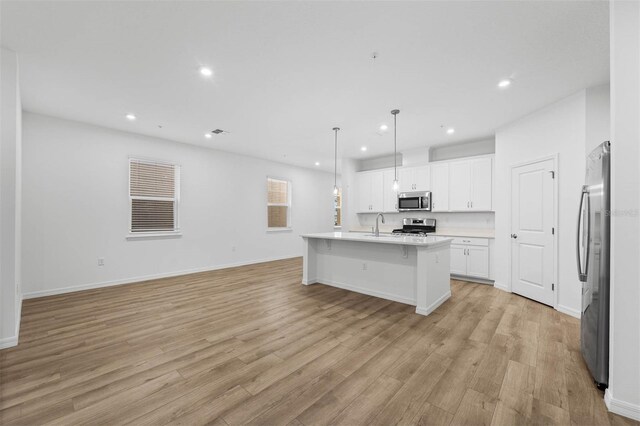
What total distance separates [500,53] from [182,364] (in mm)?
4006

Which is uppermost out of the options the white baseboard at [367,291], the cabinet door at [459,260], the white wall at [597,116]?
the white wall at [597,116]

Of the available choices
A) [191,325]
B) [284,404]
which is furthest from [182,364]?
[284,404]

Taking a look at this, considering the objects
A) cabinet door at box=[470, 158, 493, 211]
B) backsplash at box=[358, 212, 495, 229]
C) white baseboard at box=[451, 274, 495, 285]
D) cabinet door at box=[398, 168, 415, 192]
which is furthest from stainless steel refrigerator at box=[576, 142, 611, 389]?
cabinet door at box=[398, 168, 415, 192]

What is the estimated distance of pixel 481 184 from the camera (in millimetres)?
5199

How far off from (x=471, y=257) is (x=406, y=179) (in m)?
2.20

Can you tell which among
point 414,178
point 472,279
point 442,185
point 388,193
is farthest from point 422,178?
point 472,279

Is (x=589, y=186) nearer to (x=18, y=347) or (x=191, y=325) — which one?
(x=191, y=325)

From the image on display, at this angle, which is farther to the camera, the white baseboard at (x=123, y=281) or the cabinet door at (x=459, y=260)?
the cabinet door at (x=459, y=260)

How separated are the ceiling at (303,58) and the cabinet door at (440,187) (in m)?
1.40

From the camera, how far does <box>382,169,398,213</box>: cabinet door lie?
6.58 meters

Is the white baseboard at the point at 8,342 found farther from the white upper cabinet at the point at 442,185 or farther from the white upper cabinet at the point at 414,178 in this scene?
the white upper cabinet at the point at 414,178

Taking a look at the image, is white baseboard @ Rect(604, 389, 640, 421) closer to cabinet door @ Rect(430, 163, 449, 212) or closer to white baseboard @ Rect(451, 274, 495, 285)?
white baseboard @ Rect(451, 274, 495, 285)

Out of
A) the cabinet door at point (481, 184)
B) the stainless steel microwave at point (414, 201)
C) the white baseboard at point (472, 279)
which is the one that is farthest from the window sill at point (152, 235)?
the cabinet door at point (481, 184)

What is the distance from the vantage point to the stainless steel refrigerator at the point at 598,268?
6.16ft
